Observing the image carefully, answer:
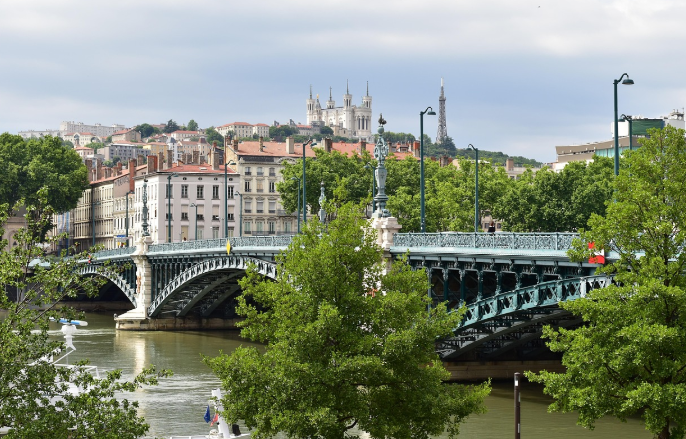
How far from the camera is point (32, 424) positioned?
65.7 feet

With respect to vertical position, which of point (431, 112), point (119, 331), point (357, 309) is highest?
point (431, 112)

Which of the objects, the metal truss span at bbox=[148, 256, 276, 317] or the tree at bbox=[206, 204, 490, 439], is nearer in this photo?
the tree at bbox=[206, 204, 490, 439]

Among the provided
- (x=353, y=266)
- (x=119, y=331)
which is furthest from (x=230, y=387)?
(x=119, y=331)

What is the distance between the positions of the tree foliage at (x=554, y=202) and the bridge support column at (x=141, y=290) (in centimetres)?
2469

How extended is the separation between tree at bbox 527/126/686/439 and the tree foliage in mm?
52994

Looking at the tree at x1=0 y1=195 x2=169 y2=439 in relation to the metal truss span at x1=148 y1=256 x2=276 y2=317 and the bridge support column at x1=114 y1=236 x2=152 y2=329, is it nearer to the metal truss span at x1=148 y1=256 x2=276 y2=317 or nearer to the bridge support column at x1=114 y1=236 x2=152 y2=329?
the metal truss span at x1=148 y1=256 x2=276 y2=317

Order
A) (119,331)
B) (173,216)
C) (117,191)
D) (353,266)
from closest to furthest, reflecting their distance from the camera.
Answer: (353,266) < (119,331) < (173,216) < (117,191)

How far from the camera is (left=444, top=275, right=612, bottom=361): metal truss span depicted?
35.1 meters

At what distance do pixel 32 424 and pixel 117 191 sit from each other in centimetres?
12645

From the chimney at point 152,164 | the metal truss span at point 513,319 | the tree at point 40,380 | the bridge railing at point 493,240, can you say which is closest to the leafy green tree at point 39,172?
the chimney at point 152,164

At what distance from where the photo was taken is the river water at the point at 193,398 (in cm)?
3709

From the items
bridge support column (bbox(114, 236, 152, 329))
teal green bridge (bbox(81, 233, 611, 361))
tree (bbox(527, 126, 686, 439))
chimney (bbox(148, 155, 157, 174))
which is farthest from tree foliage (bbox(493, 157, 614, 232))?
chimney (bbox(148, 155, 157, 174))

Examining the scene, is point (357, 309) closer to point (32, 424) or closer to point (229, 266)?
point (32, 424)

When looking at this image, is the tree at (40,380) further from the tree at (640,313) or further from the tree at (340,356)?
the tree at (640,313)
